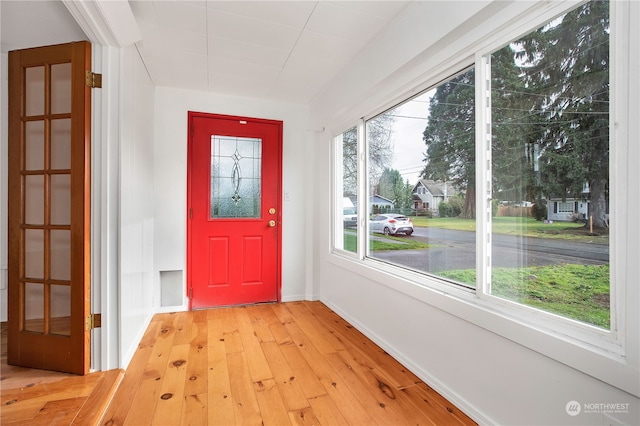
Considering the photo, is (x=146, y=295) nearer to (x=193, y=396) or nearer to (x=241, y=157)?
(x=193, y=396)

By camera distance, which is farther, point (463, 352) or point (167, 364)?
point (167, 364)

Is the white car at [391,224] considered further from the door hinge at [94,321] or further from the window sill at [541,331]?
the door hinge at [94,321]

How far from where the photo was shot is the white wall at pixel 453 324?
1148 mm

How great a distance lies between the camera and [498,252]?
1.57 m

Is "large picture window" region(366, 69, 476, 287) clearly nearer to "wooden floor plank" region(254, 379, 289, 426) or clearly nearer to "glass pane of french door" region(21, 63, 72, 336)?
"wooden floor plank" region(254, 379, 289, 426)

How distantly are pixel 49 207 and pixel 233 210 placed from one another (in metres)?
1.67

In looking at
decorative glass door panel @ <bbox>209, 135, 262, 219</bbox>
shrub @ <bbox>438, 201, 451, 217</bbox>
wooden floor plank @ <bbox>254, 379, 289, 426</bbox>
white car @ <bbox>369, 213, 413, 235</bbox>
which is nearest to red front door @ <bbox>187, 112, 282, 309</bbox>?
decorative glass door panel @ <bbox>209, 135, 262, 219</bbox>

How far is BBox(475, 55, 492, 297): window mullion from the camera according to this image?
1601 mm

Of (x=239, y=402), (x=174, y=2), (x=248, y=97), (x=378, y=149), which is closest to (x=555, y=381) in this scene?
(x=239, y=402)

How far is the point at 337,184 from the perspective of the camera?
333 centimetres

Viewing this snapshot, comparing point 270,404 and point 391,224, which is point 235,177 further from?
point 270,404

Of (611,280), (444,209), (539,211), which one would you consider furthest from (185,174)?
(611,280)

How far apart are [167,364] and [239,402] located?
75cm

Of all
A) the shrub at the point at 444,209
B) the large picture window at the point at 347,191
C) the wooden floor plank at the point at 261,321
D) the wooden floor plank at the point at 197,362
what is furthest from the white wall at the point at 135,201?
the shrub at the point at 444,209
